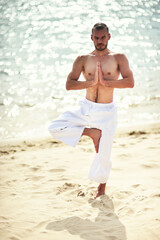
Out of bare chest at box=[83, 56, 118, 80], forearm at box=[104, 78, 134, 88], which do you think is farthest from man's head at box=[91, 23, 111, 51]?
forearm at box=[104, 78, 134, 88]

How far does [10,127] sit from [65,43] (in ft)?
43.0

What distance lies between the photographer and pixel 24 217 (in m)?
3.66

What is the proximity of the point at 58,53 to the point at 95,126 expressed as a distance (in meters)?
15.0

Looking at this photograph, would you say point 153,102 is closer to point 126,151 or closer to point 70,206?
point 126,151

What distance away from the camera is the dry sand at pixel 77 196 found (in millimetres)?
3344

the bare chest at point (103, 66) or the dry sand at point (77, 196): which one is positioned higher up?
the bare chest at point (103, 66)

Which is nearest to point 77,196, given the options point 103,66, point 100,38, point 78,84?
point 78,84

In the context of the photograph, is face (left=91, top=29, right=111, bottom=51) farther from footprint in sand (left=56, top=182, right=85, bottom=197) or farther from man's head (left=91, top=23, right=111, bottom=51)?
footprint in sand (left=56, top=182, right=85, bottom=197)

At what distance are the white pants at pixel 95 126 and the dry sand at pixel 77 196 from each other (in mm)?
480

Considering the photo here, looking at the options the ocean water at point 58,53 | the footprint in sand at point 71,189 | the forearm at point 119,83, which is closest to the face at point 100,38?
the forearm at point 119,83

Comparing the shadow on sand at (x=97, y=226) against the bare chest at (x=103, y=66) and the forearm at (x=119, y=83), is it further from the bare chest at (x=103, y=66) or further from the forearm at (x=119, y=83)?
the bare chest at (x=103, y=66)

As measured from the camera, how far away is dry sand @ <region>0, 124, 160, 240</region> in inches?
132

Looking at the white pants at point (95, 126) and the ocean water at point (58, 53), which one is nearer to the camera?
the white pants at point (95, 126)

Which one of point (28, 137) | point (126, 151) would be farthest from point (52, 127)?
point (28, 137)
